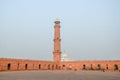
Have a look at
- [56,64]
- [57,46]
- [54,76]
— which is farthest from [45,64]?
[54,76]

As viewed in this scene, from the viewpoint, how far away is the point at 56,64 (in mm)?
56656

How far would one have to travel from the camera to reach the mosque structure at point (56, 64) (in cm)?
3972

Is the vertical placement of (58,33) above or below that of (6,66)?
above

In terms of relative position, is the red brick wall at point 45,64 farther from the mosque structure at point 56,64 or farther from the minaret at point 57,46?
the minaret at point 57,46

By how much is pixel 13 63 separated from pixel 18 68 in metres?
2.28

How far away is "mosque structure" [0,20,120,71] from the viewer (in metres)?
39.7

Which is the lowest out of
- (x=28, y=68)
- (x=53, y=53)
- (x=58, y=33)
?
(x=28, y=68)

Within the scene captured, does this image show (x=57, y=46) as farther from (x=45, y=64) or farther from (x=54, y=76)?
(x=54, y=76)

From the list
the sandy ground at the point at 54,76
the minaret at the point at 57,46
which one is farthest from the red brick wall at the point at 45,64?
the sandy ground at the point at 54,76

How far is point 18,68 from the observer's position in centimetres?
4147

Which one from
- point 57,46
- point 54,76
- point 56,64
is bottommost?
→ point 54,76

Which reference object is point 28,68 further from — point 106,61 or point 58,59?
point 106,61

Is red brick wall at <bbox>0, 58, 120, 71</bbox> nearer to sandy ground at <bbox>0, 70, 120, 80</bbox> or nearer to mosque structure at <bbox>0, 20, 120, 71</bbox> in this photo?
mosque structure at <bbox>0, 20, 120, 71</bbox>

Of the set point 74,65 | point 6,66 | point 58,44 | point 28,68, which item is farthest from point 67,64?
point 6,66
